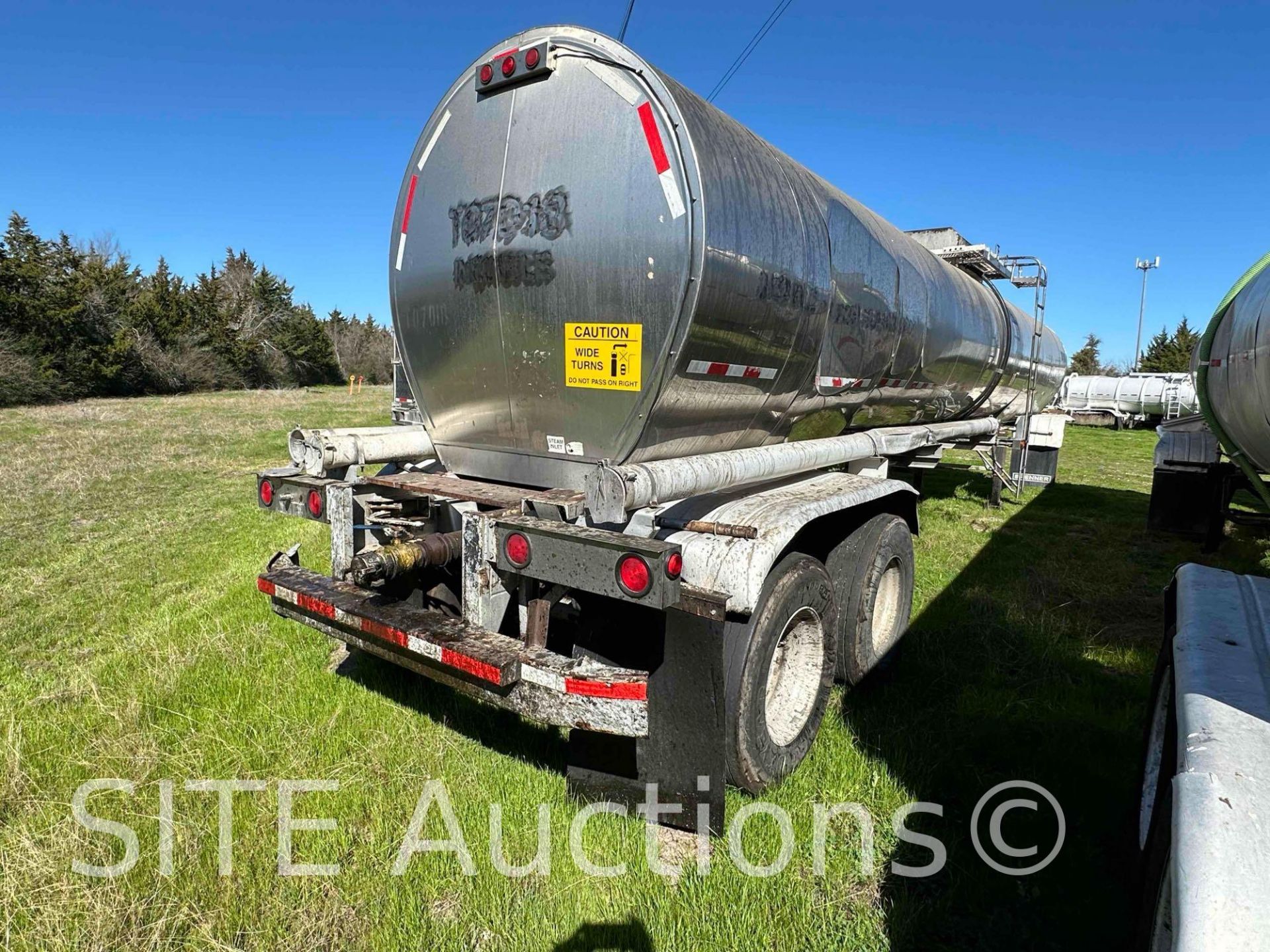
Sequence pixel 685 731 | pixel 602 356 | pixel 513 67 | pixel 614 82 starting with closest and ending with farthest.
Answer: pixel 685 731 → pixel 614 82 → pixel 602 356 → pixel 513 67

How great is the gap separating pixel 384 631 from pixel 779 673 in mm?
1911

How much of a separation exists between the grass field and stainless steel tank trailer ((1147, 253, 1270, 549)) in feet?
5.42

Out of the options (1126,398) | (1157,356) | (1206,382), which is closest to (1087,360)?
(1157,356)

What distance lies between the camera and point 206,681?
13.4ft

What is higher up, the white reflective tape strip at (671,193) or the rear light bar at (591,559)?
the white reflective tape strip at (671,193)

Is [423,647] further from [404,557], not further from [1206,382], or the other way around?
[1206,382]

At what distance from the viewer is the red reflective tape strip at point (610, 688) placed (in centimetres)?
263

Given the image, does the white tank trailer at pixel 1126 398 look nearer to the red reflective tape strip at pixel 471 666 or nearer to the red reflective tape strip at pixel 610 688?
the red reflective tape strip at pixel 610 688

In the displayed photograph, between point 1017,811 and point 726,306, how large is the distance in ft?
8.64

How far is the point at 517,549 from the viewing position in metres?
2.91

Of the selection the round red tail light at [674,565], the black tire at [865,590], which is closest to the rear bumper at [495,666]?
the round red tail light at [674,565]

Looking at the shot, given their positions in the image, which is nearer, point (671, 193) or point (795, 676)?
point (671, 193)

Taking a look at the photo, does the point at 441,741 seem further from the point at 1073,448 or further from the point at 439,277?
the point at 1073,448

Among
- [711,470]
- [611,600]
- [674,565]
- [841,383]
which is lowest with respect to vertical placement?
[611,600]
